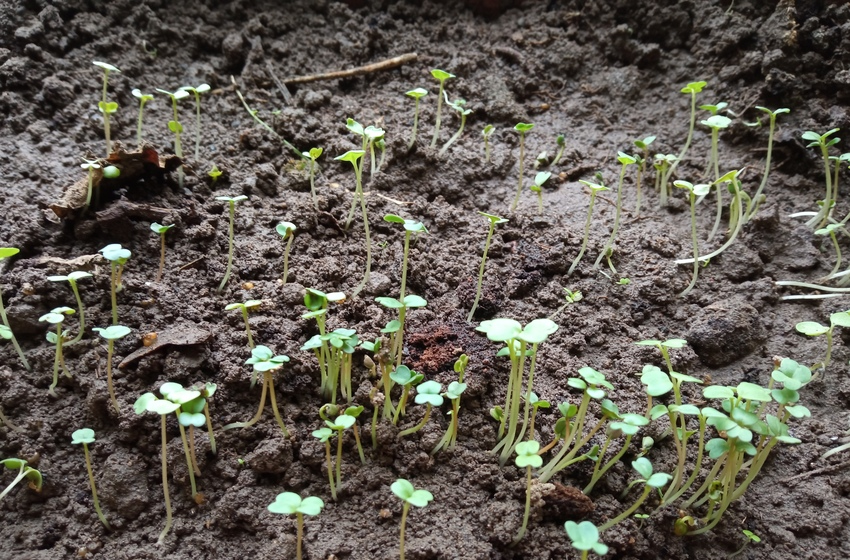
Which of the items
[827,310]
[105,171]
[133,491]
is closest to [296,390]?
[133,491]

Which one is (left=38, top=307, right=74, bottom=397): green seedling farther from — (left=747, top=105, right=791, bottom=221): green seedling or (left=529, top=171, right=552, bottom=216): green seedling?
(left=747, top=105, right=791, bottom=221): green seedling

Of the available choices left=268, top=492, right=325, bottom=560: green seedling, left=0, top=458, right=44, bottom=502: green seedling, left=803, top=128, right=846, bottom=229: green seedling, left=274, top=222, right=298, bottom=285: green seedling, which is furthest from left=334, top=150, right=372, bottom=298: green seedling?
left=803, top=128, right=846, bottom=229: green seedling

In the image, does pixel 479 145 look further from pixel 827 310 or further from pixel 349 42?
pixel 827 310

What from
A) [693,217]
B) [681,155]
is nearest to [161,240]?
[693,217]

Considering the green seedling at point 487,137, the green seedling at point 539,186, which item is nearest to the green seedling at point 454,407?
the green seedling at point 539,186

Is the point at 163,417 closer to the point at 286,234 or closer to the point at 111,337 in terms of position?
the point at 111,337

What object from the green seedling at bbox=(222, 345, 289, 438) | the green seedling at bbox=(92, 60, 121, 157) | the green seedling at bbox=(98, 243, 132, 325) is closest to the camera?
the green seedling at bbox=(222, 345, 289, 438)

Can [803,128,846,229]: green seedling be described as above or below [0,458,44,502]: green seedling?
above
